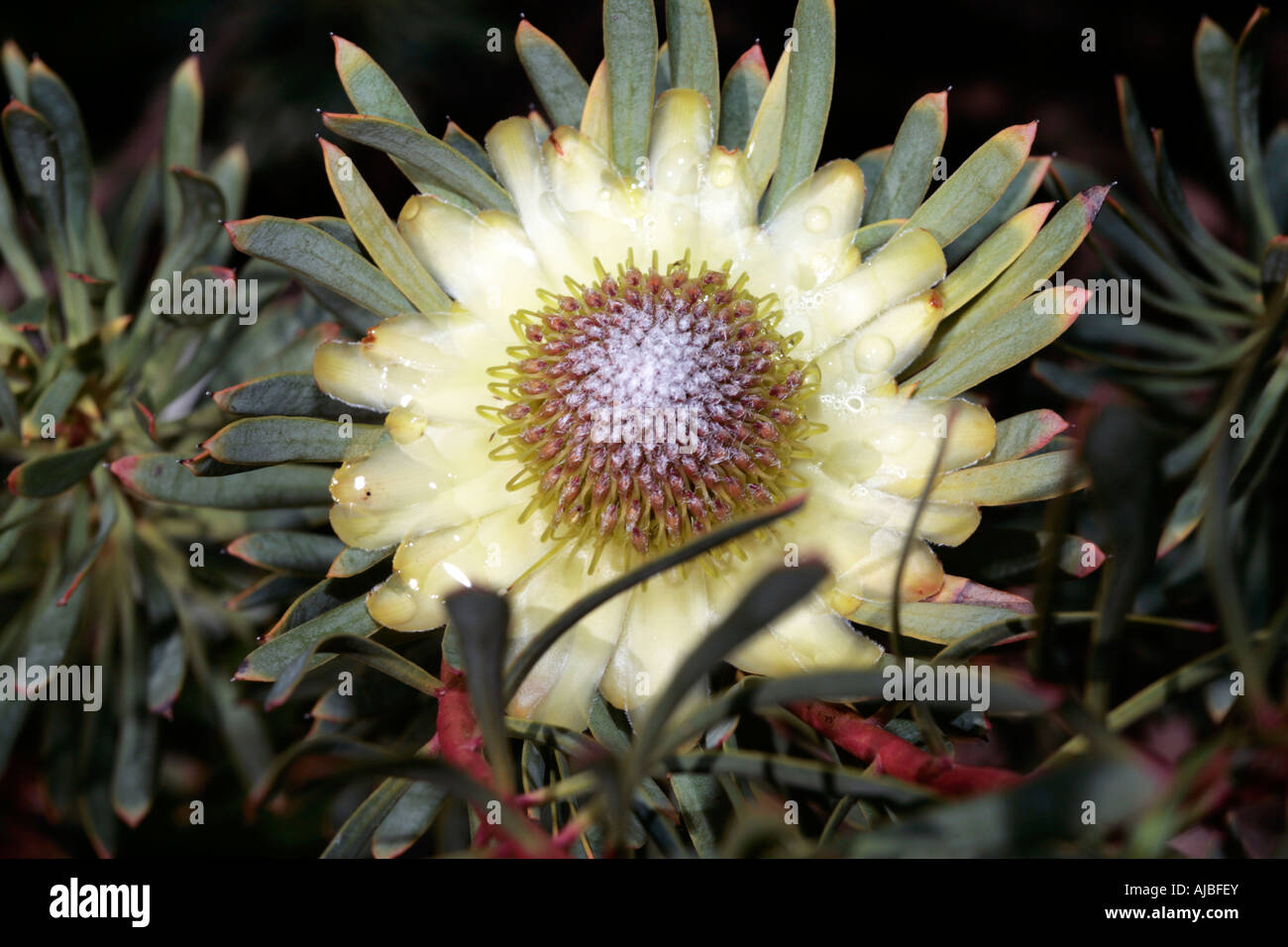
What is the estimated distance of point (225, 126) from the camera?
1.91 m

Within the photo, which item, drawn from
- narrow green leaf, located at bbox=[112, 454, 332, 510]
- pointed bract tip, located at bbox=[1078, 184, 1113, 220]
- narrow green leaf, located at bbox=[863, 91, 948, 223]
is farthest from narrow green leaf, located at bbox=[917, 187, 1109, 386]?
narrow green leaf, located at bbox=[112, 454, 332, 510]

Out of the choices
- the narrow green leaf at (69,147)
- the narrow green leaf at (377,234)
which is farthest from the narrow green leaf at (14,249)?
the narrow green leaf at (377,234)

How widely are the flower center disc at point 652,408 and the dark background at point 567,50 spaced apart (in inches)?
39.7

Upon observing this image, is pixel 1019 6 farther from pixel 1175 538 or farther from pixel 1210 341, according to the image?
pixel 1175 538

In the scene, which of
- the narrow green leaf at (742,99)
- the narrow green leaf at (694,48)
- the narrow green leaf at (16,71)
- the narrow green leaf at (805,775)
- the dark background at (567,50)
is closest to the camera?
the narrow green leaf at (805,775)

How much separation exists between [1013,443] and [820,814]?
434 mm

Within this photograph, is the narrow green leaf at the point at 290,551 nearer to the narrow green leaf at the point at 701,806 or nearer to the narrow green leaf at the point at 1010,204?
the narrow green leaf at the point at 701,806

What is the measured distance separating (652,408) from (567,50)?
121 cm

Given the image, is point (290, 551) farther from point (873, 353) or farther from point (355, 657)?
point (873, 353)

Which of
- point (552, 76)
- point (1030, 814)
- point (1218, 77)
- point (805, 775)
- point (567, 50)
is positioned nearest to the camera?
point (1030, 814)

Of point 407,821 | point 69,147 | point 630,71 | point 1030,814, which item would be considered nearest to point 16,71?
point 69,147

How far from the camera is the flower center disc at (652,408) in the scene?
3.35ft

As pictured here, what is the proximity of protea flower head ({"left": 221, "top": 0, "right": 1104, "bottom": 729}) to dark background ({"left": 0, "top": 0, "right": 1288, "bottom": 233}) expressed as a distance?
937 mm

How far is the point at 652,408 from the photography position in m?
1.01
